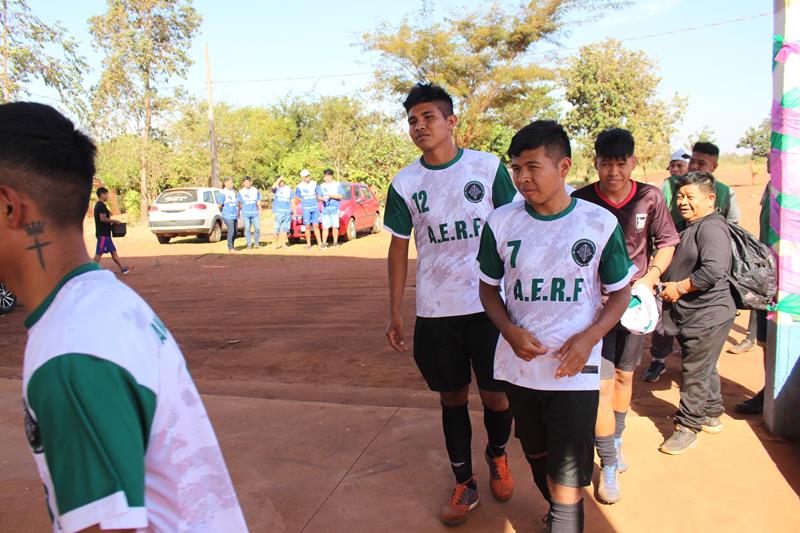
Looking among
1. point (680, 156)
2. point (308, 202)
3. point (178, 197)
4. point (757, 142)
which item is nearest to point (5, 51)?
point (178, 197)

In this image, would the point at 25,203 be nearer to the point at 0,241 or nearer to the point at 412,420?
the point at 0,241

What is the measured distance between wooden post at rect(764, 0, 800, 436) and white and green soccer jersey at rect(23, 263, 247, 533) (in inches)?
150

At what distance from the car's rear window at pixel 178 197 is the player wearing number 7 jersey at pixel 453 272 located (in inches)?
614

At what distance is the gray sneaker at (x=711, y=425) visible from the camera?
13.2 ft

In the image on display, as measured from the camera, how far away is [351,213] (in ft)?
57.2

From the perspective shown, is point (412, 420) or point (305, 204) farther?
point (305, 204)

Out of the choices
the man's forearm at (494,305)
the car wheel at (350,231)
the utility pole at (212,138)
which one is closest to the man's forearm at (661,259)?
the man's forearm at (494,305)

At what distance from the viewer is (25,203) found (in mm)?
1183

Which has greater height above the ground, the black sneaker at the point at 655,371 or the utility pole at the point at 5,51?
the utility pole at the point at 5,51

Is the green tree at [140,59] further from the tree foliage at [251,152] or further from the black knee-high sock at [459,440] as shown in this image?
the black knee-high sock at [459,440]

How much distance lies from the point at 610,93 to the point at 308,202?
92.5 feet

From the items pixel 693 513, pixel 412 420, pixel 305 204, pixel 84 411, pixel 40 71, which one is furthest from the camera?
pixel 40 71

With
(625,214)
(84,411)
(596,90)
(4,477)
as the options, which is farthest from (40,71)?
(596,90)

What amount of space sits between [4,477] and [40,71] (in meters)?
18.0
